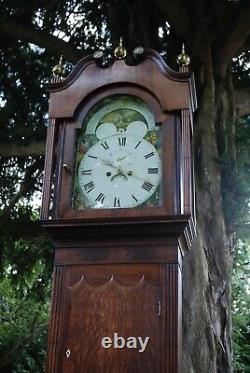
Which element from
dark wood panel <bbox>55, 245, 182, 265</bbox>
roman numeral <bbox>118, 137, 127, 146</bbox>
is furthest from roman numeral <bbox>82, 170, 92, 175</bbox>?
dark wood panel <bbox>55, 245, 182, 265</bbox>

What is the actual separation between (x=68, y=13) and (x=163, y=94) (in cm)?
215

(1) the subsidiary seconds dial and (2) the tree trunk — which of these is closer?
(1) the subsidiary seconds dial

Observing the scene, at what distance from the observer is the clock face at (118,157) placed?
1683 mm

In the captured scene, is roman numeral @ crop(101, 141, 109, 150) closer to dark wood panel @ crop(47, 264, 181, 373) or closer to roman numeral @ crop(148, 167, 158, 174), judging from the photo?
roman numeral @ crop(148, 167, 158, 174)

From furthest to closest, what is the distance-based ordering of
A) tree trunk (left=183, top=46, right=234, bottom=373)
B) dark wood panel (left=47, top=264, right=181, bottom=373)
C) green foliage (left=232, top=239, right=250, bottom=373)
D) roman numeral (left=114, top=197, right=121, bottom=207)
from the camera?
green foliage (left=232, top=239, right=250, bottom=373) < tree trunk (left=183, top=46, right=234, bottom=373) < roman numeral (left=114, top=197, right=121, bottom=207) < dark wood panel (left=47, top=264, right=181, bottom=373)

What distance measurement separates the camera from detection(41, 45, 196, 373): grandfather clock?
153cm

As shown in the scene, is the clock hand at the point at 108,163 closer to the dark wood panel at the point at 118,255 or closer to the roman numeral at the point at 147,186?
the roman numeral at the point at 147,186

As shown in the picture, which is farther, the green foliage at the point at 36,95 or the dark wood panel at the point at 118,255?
the green foliage at the point at 36,95

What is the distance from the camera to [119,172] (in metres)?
1.73

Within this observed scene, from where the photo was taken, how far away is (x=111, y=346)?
60.2 inches

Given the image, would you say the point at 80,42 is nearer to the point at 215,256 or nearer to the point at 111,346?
the point at 215,256

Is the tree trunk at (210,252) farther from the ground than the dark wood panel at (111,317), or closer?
farther from the ground

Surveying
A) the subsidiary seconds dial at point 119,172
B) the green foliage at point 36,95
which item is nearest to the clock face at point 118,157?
the subsidiary seconds dial at point 119,172

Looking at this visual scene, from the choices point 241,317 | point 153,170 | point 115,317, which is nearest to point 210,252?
point 153,170
